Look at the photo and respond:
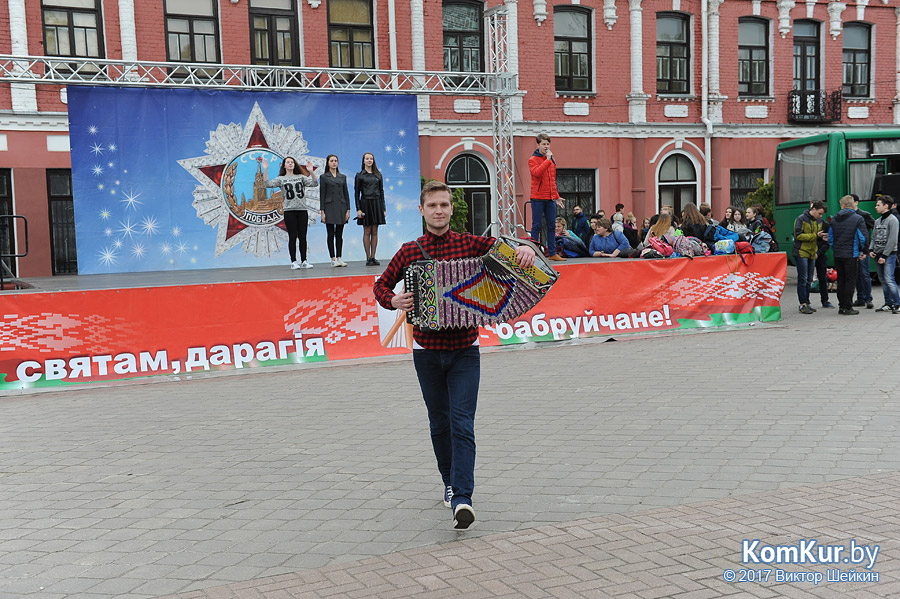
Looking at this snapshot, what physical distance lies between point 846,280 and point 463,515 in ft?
39.7

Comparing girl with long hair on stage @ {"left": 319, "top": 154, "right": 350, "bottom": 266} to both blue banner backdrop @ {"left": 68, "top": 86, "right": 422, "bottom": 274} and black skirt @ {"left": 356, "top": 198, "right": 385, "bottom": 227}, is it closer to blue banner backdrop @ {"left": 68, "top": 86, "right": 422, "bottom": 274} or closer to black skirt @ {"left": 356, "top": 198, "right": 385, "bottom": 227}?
black skirt @ {"left": 356, "top": 198, "right": 385, "bottom": 227}

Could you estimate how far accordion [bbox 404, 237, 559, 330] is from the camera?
198 inches

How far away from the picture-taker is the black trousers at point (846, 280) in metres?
15.0

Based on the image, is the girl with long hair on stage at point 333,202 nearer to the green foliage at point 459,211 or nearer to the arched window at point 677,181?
the green foliage at point 459,211

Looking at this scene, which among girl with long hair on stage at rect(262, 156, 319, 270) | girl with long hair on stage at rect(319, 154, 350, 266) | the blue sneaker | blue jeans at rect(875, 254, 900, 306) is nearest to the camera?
the blue sneaker

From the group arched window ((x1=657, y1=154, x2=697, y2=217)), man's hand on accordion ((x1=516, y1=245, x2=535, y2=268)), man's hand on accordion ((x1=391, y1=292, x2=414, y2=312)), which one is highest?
arched window ((x1=657, y1=154, x2=697, y2=217))

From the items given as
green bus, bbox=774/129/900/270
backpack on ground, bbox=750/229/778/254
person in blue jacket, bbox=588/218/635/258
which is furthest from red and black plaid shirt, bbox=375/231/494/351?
green bus, bbox=774/129/900/270

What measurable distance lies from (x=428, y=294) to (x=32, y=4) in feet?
64.8

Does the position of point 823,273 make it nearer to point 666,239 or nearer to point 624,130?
point 666,239

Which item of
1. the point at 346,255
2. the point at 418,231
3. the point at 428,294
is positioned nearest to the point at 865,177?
the point at 418,231

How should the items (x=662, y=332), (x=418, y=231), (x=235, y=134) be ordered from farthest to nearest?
1. (x=418, y=231)
2. (x=235, y=134)
3. (x=662, y=332)

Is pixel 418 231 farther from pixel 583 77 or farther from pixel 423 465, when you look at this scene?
pixel 423 465

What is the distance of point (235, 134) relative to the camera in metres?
20.1

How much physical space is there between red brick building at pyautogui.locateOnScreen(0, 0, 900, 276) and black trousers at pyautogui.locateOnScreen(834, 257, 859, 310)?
11.7m
